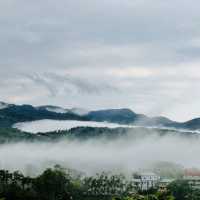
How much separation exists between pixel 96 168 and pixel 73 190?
2992 inches

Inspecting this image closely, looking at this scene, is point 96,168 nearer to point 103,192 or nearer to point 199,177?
point 199,177

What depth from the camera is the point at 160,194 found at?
20.7 metres

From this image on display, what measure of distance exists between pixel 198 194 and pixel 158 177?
62.0m

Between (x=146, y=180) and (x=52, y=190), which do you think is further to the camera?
(x=146, y=180)

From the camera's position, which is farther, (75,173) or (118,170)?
(118,170)

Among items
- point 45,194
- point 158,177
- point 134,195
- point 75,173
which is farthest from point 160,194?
point 158,177

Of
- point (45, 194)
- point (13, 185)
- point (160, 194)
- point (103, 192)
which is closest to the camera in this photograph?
point (160, 194)

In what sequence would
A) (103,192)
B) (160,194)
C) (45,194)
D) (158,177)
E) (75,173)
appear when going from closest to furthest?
1. (160,194)
2. (45,194)
3. (103,192)
4. (75,173)
5. (158,177)

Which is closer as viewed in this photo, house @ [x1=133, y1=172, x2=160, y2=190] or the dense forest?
the dense forest

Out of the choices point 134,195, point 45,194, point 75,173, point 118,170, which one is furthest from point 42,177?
point 134,195

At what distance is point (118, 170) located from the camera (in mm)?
187750

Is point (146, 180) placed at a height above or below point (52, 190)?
above

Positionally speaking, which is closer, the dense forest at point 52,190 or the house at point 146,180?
the dense forest at point 52,190

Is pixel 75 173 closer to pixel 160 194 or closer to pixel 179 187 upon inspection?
pixel 179 187
